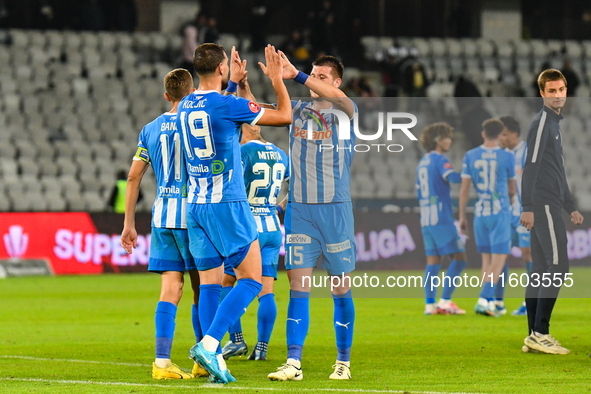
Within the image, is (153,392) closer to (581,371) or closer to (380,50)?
(581,371)

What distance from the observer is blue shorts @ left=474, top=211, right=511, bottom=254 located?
9.27 metres

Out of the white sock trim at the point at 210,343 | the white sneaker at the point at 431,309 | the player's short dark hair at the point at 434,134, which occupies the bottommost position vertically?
the white sneaker at the point at 431,309

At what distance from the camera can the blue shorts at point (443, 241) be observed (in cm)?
937

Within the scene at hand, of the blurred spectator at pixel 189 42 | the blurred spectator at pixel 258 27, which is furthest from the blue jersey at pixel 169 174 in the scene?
the blurred spectator at pixel 258 27

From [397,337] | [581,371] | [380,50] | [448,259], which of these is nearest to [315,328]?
[397,337]

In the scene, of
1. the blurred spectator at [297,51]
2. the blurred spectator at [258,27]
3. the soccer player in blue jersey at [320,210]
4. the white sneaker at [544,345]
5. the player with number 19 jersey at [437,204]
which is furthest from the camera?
the blurred spectator at [258,27]

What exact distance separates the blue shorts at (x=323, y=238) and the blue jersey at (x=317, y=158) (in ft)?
0.25

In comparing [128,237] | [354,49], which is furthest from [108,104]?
[128,237]

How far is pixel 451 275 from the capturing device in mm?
9578

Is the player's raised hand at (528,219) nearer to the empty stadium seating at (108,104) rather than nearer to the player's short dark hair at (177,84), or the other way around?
the player's short dark hair at (177,84)

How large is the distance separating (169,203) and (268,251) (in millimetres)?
1078

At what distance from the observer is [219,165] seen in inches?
208

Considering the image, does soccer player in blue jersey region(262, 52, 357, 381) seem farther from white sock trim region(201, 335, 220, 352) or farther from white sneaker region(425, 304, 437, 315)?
white sneaker region(425, 304, 437, 315)

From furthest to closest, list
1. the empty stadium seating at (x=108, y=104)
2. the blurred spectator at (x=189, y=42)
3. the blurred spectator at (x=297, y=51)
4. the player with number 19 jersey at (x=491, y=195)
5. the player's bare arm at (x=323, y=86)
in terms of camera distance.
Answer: the blurred spectator at (x=297, y=51)
the blurred spectator at (x=189, y=42)
the empty stadium seating at (x=108, y=104)
the player with number 19 jersey at (x=491, y=195)
the player's bare arm at (x=323, y=86)
